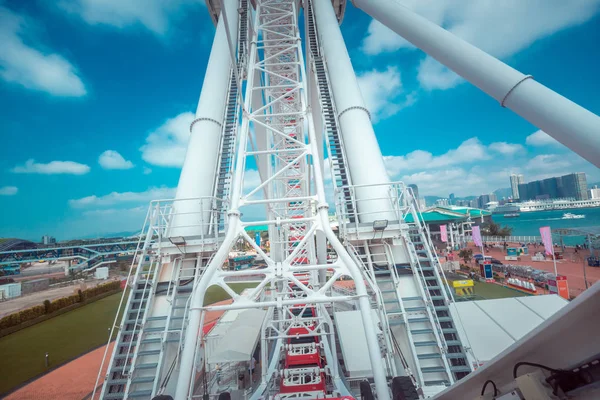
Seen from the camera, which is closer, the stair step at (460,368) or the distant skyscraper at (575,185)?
the stair step at (460,368)

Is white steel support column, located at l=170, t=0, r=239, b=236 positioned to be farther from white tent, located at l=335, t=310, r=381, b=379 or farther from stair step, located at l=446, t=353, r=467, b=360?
stair step, located at l=446, t=353, r=467, b=360

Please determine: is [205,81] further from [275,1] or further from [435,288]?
[435,288]

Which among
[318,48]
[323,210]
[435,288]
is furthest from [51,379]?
[318,48]

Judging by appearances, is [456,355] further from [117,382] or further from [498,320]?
[117,382]

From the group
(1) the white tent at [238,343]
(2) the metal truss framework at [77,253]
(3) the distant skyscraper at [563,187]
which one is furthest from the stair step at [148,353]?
(3) the distant skyscraper at [563,187]

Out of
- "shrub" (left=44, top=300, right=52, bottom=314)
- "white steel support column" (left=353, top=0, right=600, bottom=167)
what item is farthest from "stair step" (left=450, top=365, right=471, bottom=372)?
"shrub" (left=44, top=300, right=52, bottom=314)

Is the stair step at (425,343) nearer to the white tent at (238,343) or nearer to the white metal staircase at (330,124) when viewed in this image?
the white metal staircase at (330,124)

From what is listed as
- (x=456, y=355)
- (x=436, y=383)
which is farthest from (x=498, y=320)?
(x=436, y=383)
